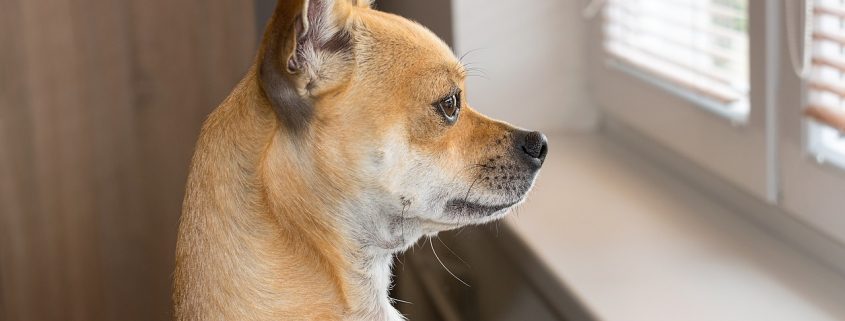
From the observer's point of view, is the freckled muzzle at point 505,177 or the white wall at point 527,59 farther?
the white wall at point 527,59

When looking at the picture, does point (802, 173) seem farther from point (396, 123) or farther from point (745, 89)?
point (396, 123)

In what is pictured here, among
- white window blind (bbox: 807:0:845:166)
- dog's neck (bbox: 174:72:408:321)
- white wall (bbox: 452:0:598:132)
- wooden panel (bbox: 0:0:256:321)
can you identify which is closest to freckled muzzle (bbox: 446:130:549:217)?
dog's neck (bbox: 174:72:408:321)

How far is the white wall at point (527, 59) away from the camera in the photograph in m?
1.93

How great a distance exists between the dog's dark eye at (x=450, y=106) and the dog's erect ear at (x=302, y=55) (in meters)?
0.10

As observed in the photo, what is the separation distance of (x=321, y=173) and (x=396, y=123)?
0.09 meters

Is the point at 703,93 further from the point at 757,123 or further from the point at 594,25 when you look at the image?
the point at 594,25

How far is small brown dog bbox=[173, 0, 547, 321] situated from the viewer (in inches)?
41.8

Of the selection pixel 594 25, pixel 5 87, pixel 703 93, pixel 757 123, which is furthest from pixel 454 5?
pixel 5 87

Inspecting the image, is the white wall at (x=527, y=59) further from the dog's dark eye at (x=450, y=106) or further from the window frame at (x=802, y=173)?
the dog's dark eye at (x=450, y=106)

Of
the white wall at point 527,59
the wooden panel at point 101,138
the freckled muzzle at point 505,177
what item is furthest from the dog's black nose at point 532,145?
the wooden panel at point 101,138

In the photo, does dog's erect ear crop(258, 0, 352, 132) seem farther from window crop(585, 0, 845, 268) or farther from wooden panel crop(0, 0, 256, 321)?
wooden panel crop(0, 0, 256, 321)

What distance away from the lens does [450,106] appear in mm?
1114

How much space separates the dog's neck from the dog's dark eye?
0.12 meters

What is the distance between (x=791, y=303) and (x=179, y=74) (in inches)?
50.8
